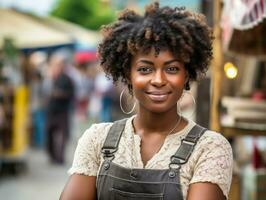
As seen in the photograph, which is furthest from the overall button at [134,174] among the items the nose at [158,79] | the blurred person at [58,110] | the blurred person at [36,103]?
the blurred person at [36,103]

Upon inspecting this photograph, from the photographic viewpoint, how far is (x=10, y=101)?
12.4 meters

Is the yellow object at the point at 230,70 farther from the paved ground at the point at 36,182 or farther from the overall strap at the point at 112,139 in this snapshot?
the paved ground at the point at 36,182

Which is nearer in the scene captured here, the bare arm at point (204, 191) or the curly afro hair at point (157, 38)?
the bare arm at point (204, 191)

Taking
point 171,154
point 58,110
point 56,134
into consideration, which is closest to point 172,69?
point 171,154

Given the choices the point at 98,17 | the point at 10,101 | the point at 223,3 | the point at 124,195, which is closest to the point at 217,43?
the point at 223,3

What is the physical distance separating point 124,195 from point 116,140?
0.26m

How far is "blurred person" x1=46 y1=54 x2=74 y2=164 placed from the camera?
1342 cm

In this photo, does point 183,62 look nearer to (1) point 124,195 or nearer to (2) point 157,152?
(2) point 157,152

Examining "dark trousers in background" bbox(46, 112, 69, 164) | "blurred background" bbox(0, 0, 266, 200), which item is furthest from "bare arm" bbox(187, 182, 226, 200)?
"dark trousers in background" bbox(46, 112, 69, 164)

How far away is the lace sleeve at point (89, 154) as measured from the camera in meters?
2.78

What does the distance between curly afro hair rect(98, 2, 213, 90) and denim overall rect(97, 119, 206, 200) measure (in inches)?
11.9

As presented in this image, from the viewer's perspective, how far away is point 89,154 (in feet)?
9.18

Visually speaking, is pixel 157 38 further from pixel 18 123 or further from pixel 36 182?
pixel 18 123

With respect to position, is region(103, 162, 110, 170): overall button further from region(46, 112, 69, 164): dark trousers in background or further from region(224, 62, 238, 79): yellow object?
region(46, 112, 69, 164): dark trousers in background
